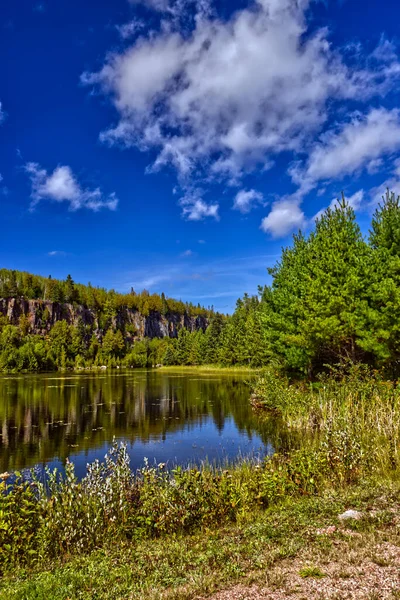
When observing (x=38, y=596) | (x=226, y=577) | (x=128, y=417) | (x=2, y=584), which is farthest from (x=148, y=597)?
(x=128, y=417)

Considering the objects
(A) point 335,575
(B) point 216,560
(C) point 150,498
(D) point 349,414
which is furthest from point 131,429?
(A) point 335,575

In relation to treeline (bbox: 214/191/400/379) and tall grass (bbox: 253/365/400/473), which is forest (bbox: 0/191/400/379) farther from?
tall grass (bbox: 253/365/400/473)

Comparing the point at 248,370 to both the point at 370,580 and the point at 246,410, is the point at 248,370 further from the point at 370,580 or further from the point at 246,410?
the point at 370,580

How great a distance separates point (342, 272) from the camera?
22797mm

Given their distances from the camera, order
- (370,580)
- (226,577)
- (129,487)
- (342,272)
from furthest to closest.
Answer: (342,272), (129,487), (226,577), (370,580)

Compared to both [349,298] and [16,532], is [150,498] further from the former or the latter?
[349,298]

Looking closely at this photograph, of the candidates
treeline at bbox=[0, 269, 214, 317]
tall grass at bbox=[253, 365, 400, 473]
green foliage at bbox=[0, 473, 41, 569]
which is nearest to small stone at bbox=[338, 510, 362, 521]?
tall grass at bbox=[253, 365, 400, 473]

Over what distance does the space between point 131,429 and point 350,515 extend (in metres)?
18.0

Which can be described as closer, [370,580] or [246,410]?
[370,580]

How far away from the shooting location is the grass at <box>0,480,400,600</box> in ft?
17.8

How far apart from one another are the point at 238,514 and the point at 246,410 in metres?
22.1

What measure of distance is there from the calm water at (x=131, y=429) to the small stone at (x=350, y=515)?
9516 millimetres

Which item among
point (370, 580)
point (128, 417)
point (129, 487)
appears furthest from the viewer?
point (128, 417)

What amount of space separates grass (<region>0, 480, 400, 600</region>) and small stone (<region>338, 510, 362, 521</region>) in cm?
17
